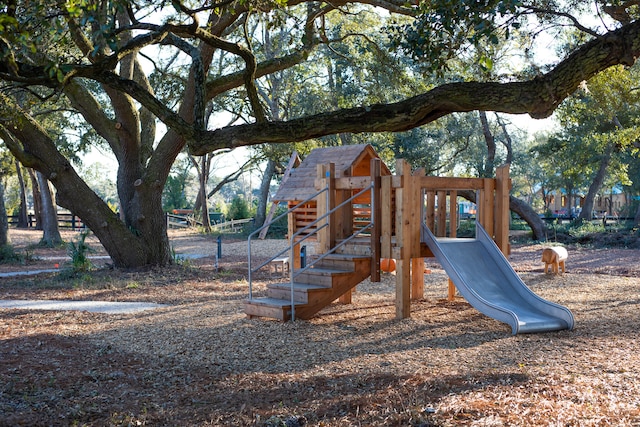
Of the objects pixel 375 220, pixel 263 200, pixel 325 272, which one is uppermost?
pixel 263 200

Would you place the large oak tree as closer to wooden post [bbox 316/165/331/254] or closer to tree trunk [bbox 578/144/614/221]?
wooden post [bbox 316/165/331/254]

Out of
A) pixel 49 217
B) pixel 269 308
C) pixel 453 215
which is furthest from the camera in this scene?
pixel 49 217

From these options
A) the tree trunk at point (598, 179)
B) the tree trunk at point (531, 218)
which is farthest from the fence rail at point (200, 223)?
the tree trunk at point (598, 179)

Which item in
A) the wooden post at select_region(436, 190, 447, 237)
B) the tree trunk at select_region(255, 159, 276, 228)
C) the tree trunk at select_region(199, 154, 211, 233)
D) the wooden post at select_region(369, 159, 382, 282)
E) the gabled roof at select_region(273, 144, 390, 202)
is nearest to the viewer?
the wooden post at select_region(369, 159, 382, 282)

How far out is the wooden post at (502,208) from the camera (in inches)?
385

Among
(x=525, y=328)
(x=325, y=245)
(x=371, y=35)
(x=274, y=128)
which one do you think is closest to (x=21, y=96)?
(x=371, y=35)

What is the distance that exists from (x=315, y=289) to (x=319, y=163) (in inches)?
253

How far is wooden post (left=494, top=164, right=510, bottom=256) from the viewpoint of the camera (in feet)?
32.1

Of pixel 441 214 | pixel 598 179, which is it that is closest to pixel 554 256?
pixel 441 214

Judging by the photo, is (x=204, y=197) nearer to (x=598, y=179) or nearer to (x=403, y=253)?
(x=598, y=179)

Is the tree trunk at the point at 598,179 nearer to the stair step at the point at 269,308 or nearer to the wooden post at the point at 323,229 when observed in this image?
the wooden post at the point at 323,229

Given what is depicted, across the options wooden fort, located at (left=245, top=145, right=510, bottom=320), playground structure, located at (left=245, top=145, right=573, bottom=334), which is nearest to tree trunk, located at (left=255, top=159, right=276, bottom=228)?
wooden fort, located at (left=245, top=145, right=510, bottom=320)

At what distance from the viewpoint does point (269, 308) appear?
28.0 ft

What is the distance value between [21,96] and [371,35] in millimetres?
15613
